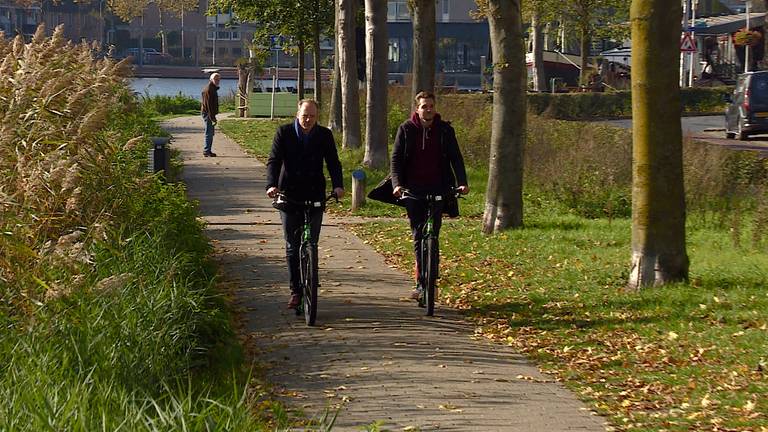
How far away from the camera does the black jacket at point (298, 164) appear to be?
11367 millimetres

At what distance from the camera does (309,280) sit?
1109 centimetres

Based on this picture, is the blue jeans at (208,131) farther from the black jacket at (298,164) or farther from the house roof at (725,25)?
the house roof at (725,25)

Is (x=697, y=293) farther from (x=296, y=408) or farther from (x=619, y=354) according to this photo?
(x=296, y=408)

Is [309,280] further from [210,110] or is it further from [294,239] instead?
[210,110]

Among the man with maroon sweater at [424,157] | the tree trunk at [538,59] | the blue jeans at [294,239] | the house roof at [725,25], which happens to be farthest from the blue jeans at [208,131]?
the house roof at [725,25]

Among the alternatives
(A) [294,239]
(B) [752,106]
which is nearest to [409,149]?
(A) [294,239]

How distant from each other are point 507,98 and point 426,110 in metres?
4.92

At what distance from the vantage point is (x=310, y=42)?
4128 cm

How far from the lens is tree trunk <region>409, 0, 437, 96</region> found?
2180cm

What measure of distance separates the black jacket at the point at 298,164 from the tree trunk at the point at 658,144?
2.82 m

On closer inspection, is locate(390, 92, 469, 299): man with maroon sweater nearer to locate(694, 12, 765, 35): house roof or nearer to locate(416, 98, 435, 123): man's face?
locate(416, 98, 435, 123): man's face

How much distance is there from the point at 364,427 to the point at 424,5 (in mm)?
14794

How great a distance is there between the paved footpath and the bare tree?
188 cm

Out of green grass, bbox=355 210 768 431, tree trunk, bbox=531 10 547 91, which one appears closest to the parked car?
green grass, bbox=355 210 768 431
